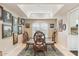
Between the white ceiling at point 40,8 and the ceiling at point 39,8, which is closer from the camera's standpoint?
the ceiling at point 39,8

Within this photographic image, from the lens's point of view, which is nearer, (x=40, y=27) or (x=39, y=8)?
(x=39, y=8)

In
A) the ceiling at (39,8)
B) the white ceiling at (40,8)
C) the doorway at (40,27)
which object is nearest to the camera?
the ceiling at (39,8)

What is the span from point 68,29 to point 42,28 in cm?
718

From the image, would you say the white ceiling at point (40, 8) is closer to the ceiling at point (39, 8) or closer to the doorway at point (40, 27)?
the ceiling at point (39, 8)

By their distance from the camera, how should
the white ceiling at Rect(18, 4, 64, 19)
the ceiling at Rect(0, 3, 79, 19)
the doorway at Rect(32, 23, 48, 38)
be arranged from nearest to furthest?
the ceiling at Rect(0, 3, 79, 19)
the white ceiling at Rect(18, 4, 64, 19)
the doorway at Rect(32, 23, 48, 38)

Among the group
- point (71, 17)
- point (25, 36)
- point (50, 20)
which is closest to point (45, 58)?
point (71, 17)

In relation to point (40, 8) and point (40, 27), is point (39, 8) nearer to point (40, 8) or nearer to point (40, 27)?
point (40, 8)

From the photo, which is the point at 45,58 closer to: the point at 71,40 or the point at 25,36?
the point at 71,40

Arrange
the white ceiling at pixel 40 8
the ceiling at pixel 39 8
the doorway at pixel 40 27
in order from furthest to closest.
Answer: the doorway at pixel 40 27, the white ceiling at pixel 40 8, the ceiling at pixel 39 8

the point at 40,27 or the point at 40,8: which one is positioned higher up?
A: the point at 40,8

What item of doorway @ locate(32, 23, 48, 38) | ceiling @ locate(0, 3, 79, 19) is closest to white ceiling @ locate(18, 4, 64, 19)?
ceiling @ locate(0, 3, 79, 19)

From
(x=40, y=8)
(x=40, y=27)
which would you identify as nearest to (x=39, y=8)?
(x=40, y=8)

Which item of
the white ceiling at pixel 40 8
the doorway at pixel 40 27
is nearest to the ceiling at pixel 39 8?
the white ceiling at pixel 40 8

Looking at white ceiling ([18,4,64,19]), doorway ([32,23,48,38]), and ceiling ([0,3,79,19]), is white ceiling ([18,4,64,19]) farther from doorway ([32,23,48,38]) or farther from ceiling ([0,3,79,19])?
doorway ([32,23,48,38])
